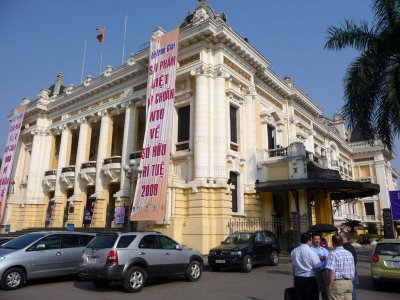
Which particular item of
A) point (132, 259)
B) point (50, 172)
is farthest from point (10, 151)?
point (132, 259)

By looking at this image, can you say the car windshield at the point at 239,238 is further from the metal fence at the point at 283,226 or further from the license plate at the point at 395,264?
the license plate at the point at 395,264

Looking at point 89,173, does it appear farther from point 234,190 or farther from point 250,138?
point 250,138

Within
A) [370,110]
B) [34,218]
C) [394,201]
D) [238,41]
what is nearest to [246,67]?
[238,41]

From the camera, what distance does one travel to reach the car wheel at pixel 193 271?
35.9ft

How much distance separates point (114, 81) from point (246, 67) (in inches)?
420

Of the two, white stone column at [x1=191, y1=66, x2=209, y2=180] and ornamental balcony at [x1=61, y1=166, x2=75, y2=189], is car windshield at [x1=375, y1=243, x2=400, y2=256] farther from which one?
ornamental balcony at [x1=61, y1=166, x2=75, y2=189]

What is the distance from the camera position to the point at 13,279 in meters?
9.69

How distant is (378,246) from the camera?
392 inches

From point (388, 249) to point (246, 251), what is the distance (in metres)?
5.38

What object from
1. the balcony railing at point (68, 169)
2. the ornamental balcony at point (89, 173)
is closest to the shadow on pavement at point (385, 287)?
the ornamental balcony at point (89, 173)

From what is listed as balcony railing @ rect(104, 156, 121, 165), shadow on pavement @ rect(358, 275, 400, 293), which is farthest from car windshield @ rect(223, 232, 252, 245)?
balcony railing @ rect(104, 156, 121, 165)

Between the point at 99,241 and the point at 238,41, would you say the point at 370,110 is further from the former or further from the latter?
the point at 99,241

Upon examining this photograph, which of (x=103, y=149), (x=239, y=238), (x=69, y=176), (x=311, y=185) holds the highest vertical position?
(x=103, y=149)

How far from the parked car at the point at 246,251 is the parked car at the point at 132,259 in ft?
A: 8.98
